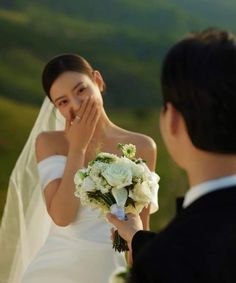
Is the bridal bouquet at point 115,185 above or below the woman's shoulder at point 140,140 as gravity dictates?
below

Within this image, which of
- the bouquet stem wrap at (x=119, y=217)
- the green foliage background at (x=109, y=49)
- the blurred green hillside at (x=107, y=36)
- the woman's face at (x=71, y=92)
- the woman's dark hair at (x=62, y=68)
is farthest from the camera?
the blurred green hillside at (x=107, y=36)

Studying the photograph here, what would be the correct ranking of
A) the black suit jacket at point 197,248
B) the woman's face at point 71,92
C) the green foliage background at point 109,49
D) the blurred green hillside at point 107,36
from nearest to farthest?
1. the black suit jacket at point 197,248
2. the woman's face at point 71,92
3. the green foliage background at point 109,49
4. the blurred green hillside at point 107,36

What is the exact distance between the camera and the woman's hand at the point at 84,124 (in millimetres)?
3100

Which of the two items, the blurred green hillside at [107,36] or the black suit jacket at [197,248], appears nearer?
the black suit jacket at [197,248]

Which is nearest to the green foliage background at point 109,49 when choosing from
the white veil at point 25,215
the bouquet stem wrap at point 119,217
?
the white veil at point 25,215

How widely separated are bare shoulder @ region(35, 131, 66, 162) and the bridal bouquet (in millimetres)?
608

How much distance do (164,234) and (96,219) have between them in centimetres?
177

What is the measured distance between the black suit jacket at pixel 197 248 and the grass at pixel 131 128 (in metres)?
5.05

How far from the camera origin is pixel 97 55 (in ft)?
26.1

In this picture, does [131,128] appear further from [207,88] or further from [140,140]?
[207,88]

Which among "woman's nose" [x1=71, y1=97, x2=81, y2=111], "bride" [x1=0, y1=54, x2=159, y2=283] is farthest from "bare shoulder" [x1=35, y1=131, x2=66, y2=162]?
"woman's nose" [x1=71, y1=97, x2=81, y2=111]

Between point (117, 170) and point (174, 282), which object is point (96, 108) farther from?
point (174, 282)

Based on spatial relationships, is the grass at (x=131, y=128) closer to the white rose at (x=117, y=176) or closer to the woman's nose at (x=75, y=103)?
the woman's nose at (x=75, y=103)

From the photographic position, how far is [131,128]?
24.7ft
